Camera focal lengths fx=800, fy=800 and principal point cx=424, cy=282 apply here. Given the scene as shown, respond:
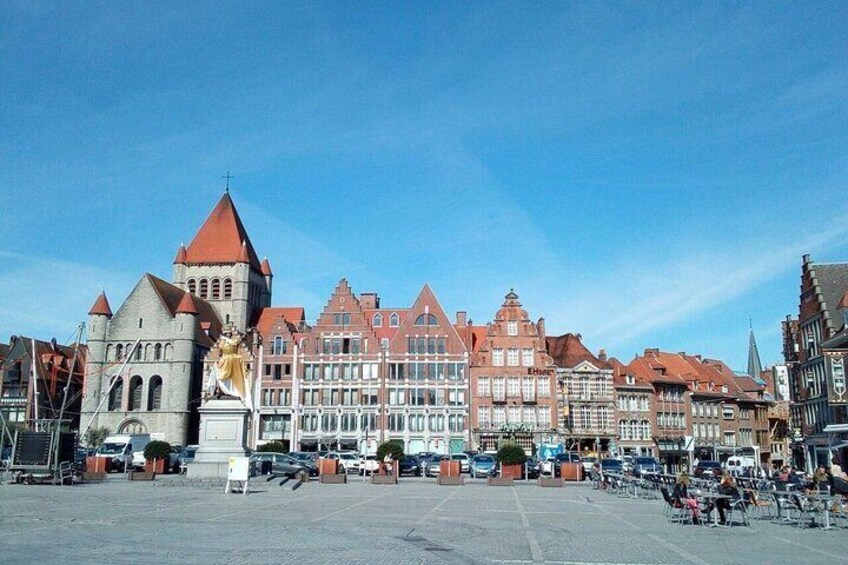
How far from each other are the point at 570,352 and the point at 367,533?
192 ft

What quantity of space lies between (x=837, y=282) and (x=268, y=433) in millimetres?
48296

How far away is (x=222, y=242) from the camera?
311ft

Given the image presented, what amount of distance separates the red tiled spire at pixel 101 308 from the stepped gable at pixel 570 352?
44.8 m

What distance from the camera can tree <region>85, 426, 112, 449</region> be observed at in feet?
245

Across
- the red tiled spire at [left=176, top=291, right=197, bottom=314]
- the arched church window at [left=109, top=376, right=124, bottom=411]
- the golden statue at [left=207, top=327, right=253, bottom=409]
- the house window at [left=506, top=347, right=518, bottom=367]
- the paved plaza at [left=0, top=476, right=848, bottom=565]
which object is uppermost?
the red tiled spire at [left=176, top=291, right=197, bottom=314]

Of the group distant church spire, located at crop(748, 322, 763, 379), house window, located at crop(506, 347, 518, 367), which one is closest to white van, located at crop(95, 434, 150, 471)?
house window, located at crop(506, 347, 518, 367)

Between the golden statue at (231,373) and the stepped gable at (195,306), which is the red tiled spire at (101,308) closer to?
the stepped gable at (195,306)

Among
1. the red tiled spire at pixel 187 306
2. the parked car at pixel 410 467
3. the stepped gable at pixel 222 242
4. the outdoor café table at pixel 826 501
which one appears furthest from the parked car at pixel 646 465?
the stepped gable at pixel 222 242

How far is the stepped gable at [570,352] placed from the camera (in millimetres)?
72125

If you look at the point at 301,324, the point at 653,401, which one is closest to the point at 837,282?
the point at 653,401

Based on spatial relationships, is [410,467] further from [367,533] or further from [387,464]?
[367,533]

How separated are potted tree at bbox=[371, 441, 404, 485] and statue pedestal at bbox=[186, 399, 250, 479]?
792 cm

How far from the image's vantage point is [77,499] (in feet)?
81.2

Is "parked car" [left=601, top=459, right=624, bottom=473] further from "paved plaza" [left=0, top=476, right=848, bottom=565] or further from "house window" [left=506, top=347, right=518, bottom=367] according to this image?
"house window" [left=506, top=347, right=518, bottom=367]
